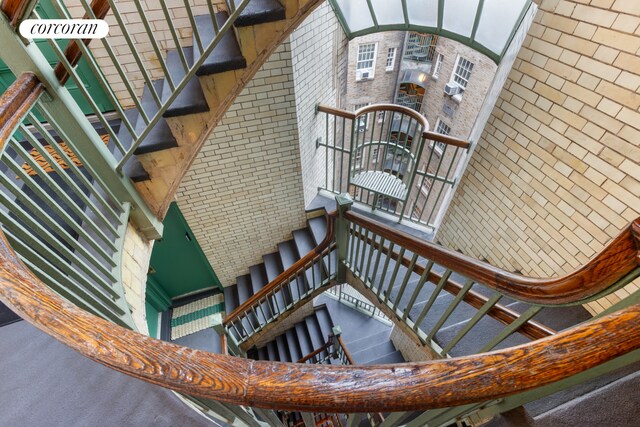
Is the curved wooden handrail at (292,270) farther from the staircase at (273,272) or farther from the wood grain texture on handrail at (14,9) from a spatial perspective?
the wood grain texture on handrail at (14,9)

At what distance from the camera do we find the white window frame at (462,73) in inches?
270

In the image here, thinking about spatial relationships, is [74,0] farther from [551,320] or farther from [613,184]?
[551,320]

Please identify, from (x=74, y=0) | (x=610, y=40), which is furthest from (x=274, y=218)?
(x=610, y=40)

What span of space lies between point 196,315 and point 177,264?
894 millimetres

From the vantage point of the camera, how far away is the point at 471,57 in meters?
6.57

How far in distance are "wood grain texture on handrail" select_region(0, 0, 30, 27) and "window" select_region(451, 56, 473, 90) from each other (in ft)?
25.9

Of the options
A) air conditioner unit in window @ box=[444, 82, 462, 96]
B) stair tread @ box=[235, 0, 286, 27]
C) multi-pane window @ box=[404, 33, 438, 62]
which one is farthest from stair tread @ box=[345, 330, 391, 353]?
multi-pane window @ box=[404, 33, 438, 62]

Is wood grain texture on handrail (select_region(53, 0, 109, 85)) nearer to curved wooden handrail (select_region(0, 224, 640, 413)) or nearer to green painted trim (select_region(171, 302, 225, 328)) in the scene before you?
curved wooden handrail (select_region(0, 224, 640, 413))

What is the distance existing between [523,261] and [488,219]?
481 millimetres

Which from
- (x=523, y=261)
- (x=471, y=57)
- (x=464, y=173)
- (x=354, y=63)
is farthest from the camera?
(x=354, y=63)

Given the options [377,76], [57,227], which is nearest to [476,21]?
[57,227]

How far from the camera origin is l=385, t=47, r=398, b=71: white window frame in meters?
8.00

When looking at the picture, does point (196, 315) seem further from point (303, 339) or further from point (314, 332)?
point (314, 332)

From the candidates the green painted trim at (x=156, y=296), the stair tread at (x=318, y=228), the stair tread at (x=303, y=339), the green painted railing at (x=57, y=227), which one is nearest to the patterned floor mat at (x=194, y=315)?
the green painted trim at (x=156, y=296)
